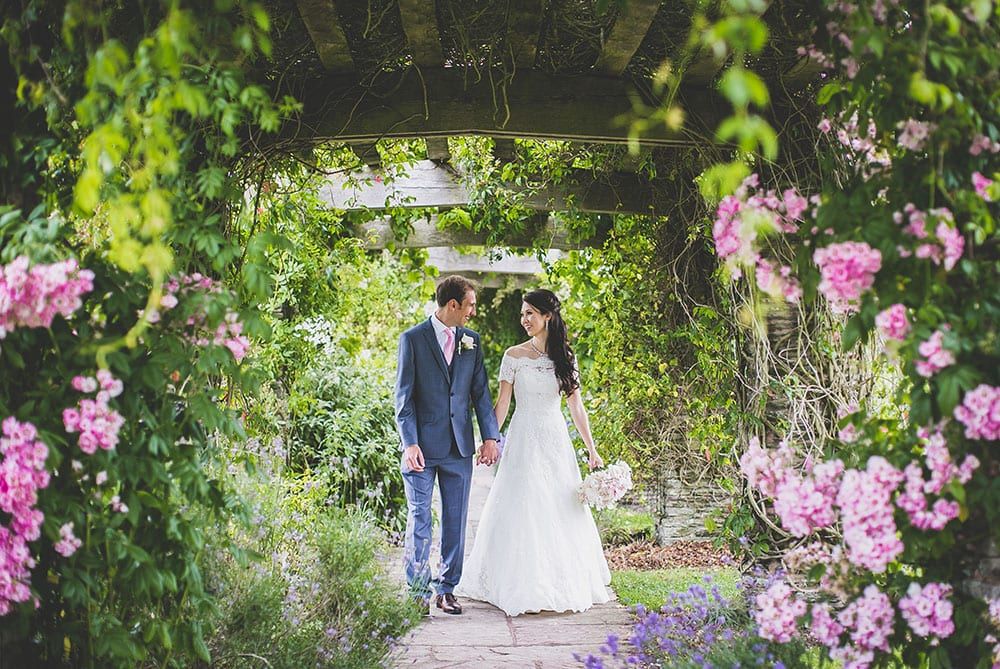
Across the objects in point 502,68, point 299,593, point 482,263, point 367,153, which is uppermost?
point 482,263

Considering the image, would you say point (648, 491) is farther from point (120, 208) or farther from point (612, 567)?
point (120, 208)

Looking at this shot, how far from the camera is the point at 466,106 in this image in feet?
12.1

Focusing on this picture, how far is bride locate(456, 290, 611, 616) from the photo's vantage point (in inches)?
184

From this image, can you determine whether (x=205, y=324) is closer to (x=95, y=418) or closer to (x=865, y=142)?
(x=95, y=418)

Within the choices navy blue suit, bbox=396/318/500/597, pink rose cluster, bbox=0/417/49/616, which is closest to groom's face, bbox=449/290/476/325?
navy blue suit, bbox=396/318/500/597

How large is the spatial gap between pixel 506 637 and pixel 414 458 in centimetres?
97

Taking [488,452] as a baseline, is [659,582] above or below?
below

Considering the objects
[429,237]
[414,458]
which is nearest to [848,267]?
[414,458]

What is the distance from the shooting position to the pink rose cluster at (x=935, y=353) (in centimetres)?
197

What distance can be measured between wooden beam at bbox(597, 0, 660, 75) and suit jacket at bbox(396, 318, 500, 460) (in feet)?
5.64

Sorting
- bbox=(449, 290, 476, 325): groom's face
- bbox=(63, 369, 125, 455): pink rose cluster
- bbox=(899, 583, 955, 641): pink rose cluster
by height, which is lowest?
bbox=(899, 583, 955, 641): pink rose cluster

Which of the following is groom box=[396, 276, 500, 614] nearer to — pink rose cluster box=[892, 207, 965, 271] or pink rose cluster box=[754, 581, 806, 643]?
pink rose cluster box=[754, 581, 806, 643]

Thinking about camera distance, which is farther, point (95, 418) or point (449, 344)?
point (449, 344)

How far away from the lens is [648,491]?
22.2 ft
